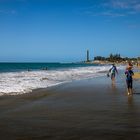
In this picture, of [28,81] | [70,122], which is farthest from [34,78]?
[70,122]

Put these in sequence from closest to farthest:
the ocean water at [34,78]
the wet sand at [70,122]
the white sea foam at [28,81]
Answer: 1. the wet sand at [70,122]
2. the white sea foam at [28,81]
3. the ocean water at [34,78]

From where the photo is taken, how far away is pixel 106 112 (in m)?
11.8

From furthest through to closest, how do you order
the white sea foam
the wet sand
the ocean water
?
the ocean water, the white sea foam, the wet sand

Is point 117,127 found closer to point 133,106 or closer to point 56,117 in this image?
point 56,117

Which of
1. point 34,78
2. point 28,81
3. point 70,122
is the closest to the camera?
point 70,122

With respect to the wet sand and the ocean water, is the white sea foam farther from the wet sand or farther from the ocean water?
the wet sand

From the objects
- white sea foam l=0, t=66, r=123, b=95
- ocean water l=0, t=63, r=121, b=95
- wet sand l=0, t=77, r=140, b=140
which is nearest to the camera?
wet sand l=0, t=77, r=140, b=140

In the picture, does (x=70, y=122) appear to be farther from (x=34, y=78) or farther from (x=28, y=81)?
(x=34, y=78)

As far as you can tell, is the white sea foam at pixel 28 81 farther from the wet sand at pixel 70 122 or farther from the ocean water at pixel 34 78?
the wet sand at pixel 70 122

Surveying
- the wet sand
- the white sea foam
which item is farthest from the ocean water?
the wet sand

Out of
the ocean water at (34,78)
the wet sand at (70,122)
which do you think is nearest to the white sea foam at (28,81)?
the ocean water at (34,78)

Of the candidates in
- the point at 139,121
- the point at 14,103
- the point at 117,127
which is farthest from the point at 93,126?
the point at 14,103

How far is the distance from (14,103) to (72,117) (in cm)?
445

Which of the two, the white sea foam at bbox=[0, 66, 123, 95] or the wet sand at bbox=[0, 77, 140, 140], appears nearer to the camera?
the wet sand at bbox=[0, 77, 140, 140]
